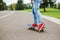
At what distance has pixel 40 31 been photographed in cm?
1410

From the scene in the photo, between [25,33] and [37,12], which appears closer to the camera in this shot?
[25,33]

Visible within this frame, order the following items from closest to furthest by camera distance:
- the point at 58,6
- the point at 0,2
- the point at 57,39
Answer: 1. the point at 57,39
2. the point at 58,6
3. the point at 0,2

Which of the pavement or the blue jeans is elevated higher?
the blue jeans

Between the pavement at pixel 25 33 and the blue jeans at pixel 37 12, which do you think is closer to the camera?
the pavement at pixel 25 33

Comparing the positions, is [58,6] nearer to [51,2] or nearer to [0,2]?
[51,2]

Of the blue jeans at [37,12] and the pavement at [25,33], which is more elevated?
the blue jeans at [37,12]

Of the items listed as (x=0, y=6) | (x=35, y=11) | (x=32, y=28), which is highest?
(x=35, y=11)

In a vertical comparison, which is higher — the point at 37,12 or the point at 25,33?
the point at 37,12

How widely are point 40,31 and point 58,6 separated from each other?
333ft

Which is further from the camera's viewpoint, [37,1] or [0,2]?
[0,2]

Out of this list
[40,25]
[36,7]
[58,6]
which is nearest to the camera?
[40,25]

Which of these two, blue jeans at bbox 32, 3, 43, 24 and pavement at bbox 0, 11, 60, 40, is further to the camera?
blue jeans at bbox 32, 3, 43, 24

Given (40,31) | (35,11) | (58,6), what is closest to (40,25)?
(40,31)

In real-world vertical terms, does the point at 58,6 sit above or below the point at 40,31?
below
